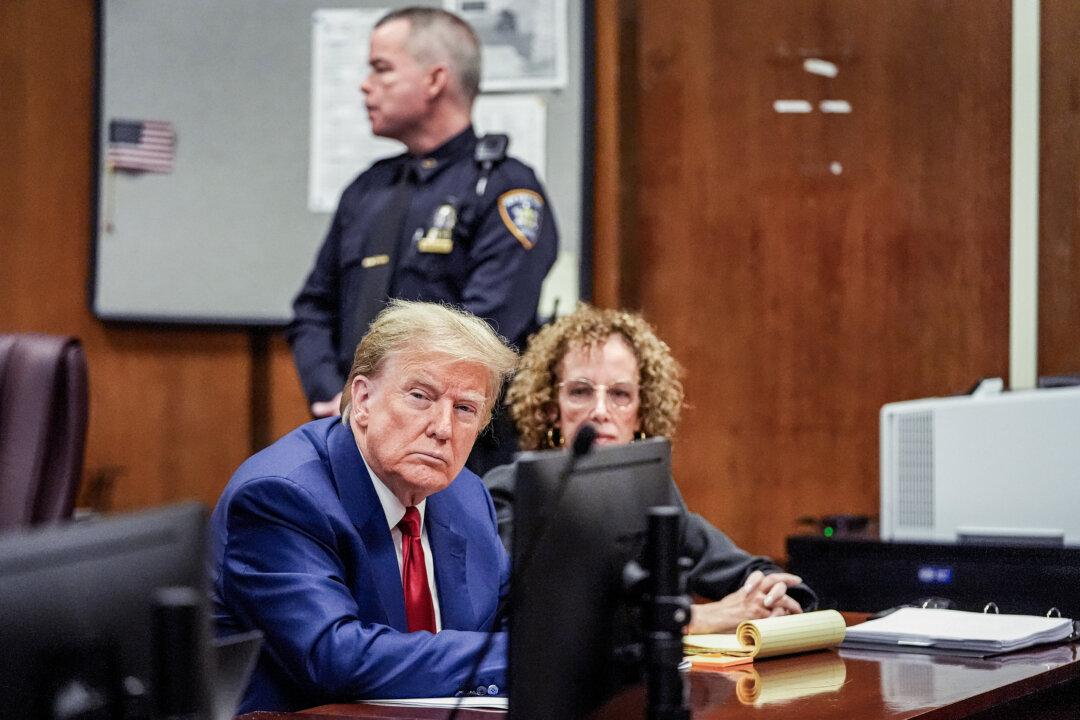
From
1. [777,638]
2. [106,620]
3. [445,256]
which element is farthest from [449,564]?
[445,256]

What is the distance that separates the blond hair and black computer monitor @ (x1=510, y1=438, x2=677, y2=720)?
1.29m

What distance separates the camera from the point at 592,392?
103 inches

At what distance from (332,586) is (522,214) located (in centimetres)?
142

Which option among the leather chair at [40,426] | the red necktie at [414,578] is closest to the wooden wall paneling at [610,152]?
the leather chair at [40,426]

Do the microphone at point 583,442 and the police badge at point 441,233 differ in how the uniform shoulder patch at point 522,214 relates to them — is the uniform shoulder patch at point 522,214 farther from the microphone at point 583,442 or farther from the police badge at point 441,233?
the microphone at point 583,442

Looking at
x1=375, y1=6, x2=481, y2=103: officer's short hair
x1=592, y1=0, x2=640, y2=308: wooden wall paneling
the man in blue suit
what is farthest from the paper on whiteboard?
the man in blue suit

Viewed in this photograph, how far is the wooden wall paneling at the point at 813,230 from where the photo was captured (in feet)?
12.3

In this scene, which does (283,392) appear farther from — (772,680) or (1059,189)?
(772,680)

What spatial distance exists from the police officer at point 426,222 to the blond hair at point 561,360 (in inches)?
5.5

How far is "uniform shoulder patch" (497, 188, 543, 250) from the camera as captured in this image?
9.50 ft

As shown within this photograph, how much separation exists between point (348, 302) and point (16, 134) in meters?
Result: 1.46

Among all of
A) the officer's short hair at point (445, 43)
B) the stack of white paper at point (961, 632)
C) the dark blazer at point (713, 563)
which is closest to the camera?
the stack of white paper at point (961, 632)

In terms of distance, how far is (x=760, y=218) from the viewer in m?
3.87

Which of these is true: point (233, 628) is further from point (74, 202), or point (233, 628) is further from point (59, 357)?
point (74, 202)
